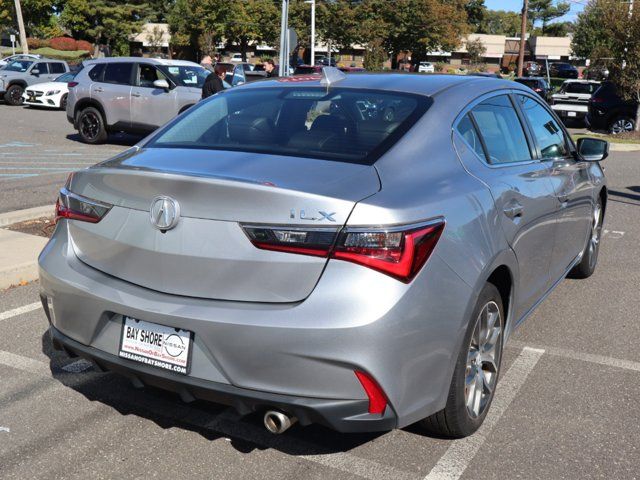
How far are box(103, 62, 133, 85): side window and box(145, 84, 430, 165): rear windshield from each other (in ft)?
40.9

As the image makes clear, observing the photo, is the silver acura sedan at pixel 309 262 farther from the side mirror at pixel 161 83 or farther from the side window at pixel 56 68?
the side window at pixel 56 68

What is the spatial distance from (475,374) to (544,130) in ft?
6.97

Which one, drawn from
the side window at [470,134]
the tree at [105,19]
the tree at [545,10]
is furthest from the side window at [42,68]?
the tree at [545,10]

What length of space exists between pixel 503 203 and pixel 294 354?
1.49 metres

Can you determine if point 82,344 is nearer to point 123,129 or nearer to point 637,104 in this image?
point 123,129

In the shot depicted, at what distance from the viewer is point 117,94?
15.9 meters

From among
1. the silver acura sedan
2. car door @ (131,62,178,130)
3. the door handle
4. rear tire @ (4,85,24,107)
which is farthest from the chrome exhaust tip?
rear tire @ (4,85,24,107)

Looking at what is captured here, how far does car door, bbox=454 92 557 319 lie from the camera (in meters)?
3.73

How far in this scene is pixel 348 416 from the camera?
2873mm

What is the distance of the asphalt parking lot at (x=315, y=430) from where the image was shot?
334 centimetres

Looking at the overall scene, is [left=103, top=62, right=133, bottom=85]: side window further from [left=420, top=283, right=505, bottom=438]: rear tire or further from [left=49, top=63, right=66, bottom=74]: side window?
[left=420, top=283, right=505, bottom=438]: rear tire

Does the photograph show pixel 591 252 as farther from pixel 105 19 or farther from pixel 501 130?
pixel 105 19

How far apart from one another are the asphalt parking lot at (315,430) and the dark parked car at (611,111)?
18.9 m

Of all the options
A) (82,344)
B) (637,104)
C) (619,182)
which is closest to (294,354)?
(82,344)
